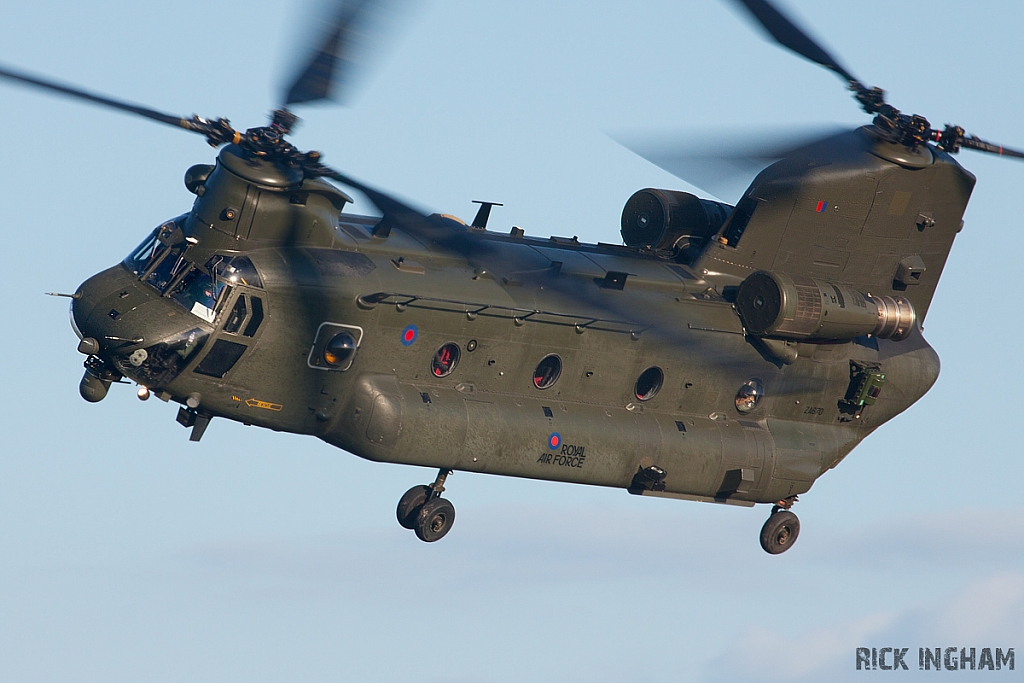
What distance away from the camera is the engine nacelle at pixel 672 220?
33.6m

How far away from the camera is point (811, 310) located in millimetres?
31625

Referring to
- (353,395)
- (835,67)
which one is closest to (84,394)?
(353,395)

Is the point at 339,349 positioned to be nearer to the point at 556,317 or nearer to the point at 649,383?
the point at 556,317

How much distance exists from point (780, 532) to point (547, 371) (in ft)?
21.5

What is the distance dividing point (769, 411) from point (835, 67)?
254 inches

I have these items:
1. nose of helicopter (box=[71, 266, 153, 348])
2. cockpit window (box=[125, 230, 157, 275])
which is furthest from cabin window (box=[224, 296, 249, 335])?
cockpit window (box=[125, 230, 157, 275])

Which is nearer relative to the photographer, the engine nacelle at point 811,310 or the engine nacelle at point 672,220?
the engine nacelle at point 811,310

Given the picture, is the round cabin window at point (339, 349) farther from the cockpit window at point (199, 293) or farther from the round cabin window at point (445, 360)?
the cockpit window at point (199, 293)

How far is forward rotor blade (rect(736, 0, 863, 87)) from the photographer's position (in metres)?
29.8

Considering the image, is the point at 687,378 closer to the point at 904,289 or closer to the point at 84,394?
the point at 904,289

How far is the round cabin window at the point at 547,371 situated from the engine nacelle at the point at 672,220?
166 inches

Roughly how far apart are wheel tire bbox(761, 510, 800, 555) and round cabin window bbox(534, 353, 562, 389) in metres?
6.04

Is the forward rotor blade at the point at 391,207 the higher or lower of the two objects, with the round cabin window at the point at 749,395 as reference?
higher

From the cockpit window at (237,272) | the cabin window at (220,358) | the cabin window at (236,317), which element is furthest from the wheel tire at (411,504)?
the cockpit window at (237,272)
